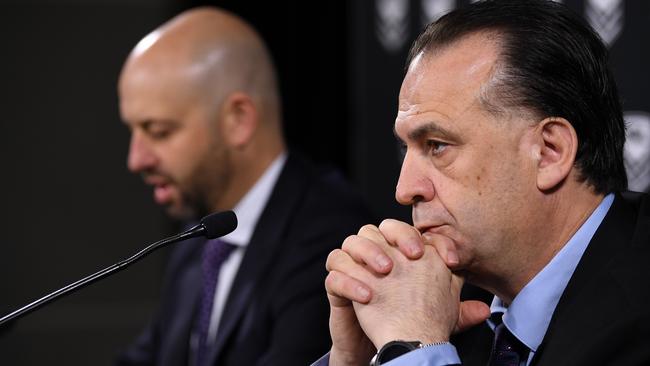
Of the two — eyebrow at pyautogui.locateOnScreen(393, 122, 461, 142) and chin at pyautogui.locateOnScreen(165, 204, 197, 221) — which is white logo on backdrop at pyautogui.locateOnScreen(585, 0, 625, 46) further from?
chin at pyautogui.locateOnScreen(165, 204, 197, 221)

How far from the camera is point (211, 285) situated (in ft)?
7.84

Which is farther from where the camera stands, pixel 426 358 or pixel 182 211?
A: pixel 182 211

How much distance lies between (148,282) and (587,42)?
2752mm

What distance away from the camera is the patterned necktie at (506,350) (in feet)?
4.70

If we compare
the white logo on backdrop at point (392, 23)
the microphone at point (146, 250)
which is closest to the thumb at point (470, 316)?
the microphone at point (146, 250)

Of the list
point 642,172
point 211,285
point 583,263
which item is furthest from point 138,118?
point 583,263

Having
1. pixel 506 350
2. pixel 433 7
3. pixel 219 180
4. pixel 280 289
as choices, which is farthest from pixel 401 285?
pixel 433 7

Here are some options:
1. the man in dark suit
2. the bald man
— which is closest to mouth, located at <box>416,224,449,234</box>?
the man in dark suit

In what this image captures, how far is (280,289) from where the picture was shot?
2.15m

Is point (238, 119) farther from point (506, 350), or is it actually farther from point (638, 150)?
point (506, 350)

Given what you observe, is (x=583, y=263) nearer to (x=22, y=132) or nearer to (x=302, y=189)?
(x=302, y=189)

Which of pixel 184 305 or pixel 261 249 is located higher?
pixel 261 249

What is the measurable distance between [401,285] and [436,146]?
209 millimetres

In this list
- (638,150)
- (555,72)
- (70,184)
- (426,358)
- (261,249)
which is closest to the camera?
(426,358)
